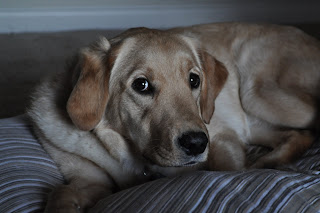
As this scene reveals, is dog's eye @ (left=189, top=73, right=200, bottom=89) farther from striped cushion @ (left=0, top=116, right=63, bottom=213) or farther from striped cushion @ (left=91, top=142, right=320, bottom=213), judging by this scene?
striped cushion @ (left=0, top=116, right=63, bottom=213)

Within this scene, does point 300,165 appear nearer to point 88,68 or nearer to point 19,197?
point 88,68

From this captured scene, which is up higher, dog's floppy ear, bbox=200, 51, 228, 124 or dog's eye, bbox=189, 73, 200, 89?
dog's eye, bbox=189, 73, 200, 89

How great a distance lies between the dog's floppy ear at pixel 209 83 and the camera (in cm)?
232

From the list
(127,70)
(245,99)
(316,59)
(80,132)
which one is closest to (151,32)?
(127,70)

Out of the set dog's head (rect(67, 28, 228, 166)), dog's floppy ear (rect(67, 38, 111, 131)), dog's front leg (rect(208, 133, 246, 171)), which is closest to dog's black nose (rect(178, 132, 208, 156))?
dog's head (rect(67, 28, 228, 166))

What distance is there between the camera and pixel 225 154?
238cm

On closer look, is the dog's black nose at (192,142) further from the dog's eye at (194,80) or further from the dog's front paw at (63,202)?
the dog's front paw at (63,202)

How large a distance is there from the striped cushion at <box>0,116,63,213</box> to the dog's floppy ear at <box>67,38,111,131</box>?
1.17ft

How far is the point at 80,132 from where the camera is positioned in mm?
2178

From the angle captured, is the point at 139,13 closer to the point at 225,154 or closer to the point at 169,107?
the point at 225,154

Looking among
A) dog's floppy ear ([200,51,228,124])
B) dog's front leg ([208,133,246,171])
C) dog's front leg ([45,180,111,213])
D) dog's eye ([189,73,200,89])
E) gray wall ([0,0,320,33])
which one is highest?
dog's eye ([189,73,200,89])

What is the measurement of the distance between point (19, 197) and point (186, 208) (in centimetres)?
84

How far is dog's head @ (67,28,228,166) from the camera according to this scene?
5.93 ft

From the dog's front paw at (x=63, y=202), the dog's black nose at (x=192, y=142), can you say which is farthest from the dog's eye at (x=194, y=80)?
the dog's front paw at (x=63, y=202)
